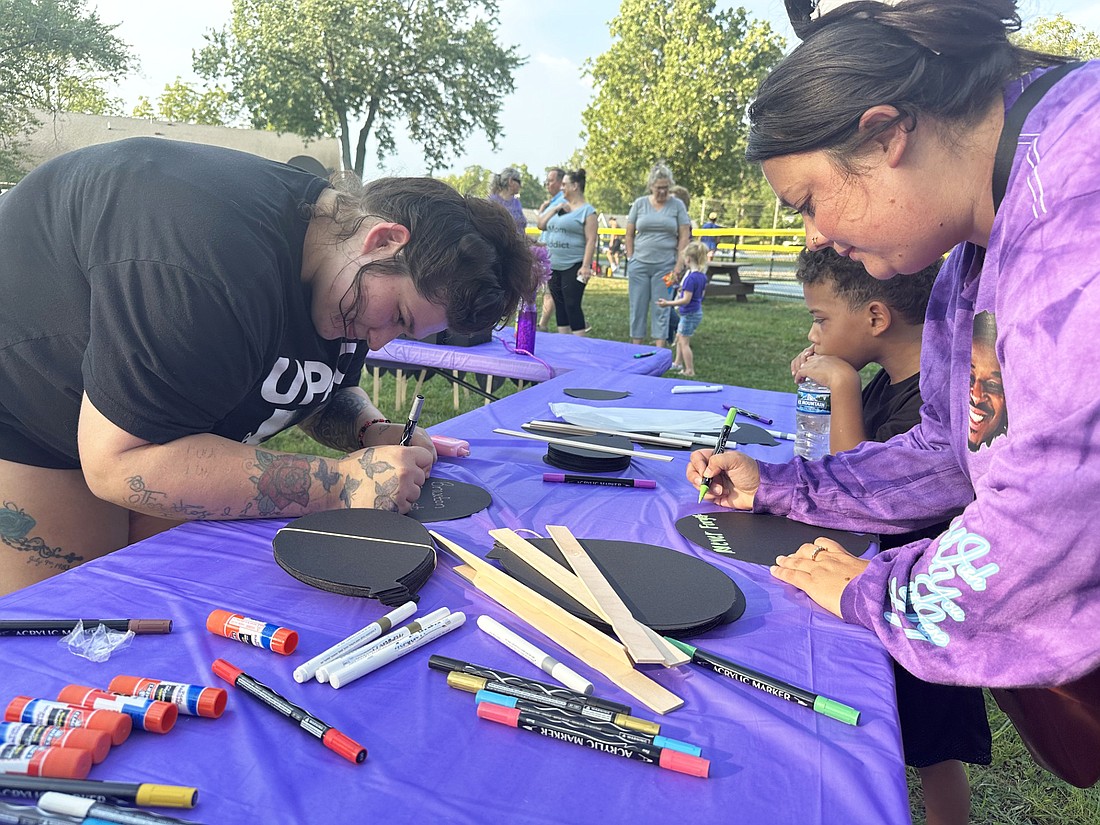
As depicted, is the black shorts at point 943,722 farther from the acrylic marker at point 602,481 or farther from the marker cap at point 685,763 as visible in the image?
the marker cap at point 685,763

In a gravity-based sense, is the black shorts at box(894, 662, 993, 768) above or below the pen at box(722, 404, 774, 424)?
below

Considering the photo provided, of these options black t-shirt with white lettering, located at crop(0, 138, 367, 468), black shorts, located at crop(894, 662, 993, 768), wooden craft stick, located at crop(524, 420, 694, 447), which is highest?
black t-shirt with white lettering, located at crop(0, 138, 367, 468)

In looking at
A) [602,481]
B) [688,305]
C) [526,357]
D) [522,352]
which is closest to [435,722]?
[602,481]

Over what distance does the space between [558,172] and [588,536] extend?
26.5ft

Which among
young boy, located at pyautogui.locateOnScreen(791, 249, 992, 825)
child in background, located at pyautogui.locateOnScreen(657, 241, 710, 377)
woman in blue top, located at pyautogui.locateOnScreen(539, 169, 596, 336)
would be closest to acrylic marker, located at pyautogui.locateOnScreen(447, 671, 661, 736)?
young boy, located at pyautogui.locateOnScreen(791, 249, 992, 825)

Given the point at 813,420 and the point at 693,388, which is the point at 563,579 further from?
the point at 693,388

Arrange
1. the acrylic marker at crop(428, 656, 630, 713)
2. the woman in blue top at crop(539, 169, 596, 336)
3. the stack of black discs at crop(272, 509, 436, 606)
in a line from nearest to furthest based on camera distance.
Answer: the acrylic marker at crop(428, 656, 630, 713)
the stack of black discs at crop(272, 509, 436, 606)
the woman in blue top at crop(539, 169, 596, 336)

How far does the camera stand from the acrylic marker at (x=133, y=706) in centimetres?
74

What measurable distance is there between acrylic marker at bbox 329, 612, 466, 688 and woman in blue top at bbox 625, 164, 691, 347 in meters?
6.81

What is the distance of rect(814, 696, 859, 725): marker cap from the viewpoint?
33.3 inches

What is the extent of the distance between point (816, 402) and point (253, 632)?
1.78m

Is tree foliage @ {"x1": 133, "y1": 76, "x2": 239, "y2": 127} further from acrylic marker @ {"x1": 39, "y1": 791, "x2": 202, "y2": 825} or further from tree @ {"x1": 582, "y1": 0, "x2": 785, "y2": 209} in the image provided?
acrylic marker @ {"x1": 39, "y1": 791, "x2": 202, "y2": 825}

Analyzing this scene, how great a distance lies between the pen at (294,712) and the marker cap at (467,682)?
0.46 ft

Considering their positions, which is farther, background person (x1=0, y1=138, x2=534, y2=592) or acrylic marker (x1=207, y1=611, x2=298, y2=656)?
background person (x1=0, y1=138, x2=534, y2=592)
